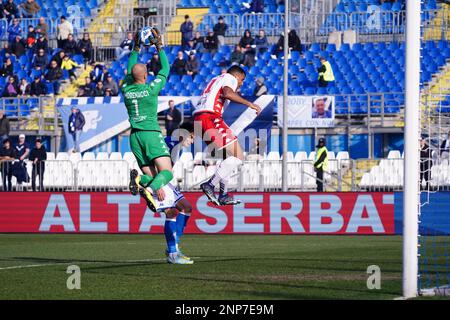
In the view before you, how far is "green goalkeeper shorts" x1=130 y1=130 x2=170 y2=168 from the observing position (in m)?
13.9

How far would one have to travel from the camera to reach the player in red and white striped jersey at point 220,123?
50.3 feet

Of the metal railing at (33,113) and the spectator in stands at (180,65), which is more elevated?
the spectator in stands at (180,65)

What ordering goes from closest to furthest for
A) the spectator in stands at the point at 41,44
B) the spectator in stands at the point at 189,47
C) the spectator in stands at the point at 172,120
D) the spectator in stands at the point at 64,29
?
the spectator in stands at the point at 172,120 → the spectator in stands at the point at 189,47 → the spectator in stands at the point at 41,44 → the spectator in stands at the point at 64,29

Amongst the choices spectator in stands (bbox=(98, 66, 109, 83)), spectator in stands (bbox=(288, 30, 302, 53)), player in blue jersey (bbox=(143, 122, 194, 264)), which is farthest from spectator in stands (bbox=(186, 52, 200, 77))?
player in blue jersey (bbox=(143, 122, 194, 264))

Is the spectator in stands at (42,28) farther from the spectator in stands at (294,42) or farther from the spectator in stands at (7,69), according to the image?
the spectator in stands at (294,42)

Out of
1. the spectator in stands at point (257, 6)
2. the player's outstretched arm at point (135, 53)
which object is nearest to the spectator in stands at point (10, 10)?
the spectator in stands at point (257, 6)

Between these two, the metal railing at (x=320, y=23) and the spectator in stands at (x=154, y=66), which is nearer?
the spectator in stands at (x=154, y=66)

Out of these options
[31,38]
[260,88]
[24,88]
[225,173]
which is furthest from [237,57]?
[225,173]

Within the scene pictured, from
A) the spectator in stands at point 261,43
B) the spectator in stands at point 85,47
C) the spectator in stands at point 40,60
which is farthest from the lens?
the spectator in stands at point 85,47

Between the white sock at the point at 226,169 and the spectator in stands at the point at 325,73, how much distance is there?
2012 centimetres

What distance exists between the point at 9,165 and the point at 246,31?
12.0 metres

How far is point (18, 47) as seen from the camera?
41.0 m

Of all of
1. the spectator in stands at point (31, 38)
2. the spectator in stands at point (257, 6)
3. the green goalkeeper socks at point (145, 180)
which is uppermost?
the spectator in stands at point (257, 6)

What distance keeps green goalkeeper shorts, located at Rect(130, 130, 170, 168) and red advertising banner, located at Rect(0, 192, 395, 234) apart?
1054cm
